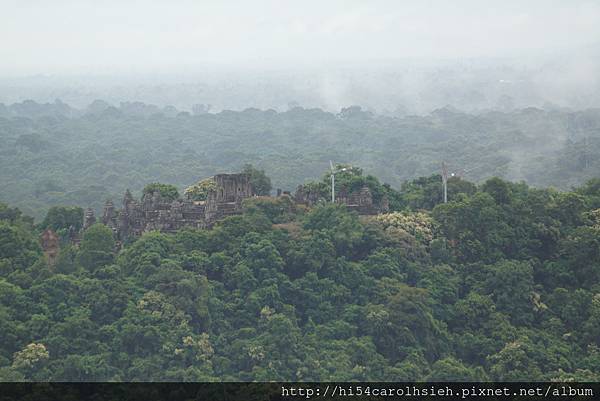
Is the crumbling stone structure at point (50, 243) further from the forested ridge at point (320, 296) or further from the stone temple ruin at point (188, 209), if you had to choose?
the stone temple ruin at point (188, 209)

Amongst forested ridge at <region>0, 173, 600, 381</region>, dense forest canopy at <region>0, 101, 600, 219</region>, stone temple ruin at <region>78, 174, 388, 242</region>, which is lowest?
dense forest canopy at <region>0, 101, 600, 219</region>

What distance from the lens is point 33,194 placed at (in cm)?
10800

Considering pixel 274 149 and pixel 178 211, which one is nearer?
pixel 178 211

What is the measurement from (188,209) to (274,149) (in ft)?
306

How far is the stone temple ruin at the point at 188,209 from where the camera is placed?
5456 cm

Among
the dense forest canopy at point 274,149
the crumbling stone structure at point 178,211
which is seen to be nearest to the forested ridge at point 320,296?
the crumbling stone structure at point 178,211

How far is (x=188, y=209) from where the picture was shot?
181 ft

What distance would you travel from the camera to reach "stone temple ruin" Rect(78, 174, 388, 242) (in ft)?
179

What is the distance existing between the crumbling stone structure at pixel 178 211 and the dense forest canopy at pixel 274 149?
38105 mm

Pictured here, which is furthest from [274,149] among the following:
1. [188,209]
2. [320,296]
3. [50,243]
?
[320,296]

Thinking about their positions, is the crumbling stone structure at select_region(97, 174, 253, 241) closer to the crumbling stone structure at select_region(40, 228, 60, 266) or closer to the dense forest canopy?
the crumbling stone structure at select_region(40, 228, 60, 266)

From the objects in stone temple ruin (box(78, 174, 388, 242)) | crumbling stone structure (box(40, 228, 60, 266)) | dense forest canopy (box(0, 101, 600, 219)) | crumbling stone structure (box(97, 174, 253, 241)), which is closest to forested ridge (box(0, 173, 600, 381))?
crumbling stone structure (box(40, 228, 60, 266))

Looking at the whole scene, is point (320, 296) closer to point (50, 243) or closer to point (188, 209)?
point (188, 209)

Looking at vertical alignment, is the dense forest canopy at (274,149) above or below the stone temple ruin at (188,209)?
below
